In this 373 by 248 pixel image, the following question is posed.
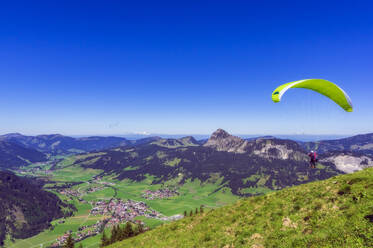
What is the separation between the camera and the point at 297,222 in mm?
16875

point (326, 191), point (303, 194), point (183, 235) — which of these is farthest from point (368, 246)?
point (183, 235)

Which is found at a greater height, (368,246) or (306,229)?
(368,246)

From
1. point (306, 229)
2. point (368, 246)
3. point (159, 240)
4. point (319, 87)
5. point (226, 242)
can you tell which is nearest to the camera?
point (368, 246)

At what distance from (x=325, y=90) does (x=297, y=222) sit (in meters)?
15.2

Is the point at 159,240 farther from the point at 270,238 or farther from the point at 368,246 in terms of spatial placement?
the point at 368,246

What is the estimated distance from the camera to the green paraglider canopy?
782 inches

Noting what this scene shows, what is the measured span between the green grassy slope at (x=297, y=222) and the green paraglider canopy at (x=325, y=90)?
831cm

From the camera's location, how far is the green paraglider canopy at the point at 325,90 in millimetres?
19859

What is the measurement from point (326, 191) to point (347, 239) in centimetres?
996

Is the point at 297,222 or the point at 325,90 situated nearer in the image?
→ the point at 297,222

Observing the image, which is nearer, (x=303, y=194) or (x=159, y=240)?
(x=303, y=194)

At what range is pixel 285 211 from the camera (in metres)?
19.9

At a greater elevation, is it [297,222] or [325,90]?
[325,90]

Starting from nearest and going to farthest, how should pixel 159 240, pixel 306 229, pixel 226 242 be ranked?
pixel 306 229
pixel 226 242
pixel 159 240
